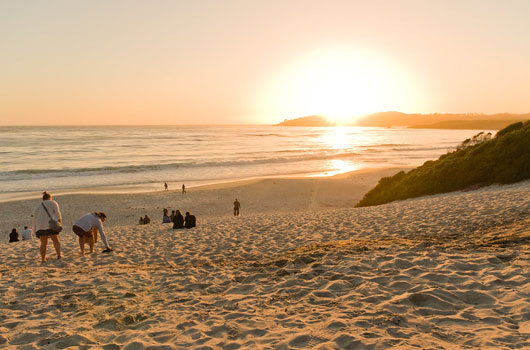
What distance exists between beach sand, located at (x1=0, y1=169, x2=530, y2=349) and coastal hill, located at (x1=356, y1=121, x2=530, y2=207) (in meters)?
6.61

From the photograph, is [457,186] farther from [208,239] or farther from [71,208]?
[71,208]

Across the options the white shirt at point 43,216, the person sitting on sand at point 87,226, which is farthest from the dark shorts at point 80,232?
the white shirt at point 43,216

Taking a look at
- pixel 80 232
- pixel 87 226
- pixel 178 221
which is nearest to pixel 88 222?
pixel 87 226

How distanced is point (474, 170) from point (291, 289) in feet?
55.1

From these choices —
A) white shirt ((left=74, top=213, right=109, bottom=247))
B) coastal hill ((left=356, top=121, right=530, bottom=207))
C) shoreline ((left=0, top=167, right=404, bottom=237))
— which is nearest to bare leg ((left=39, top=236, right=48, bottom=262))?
white shirt ((left=74, top=213, right=109, bottom=247))

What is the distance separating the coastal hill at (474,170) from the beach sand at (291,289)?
21.7 ft

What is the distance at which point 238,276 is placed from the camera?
6.96m

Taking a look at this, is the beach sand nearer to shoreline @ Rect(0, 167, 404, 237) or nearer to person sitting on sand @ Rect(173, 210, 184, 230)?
person sitting on sand @ Rect(173, 210, 184, 230)

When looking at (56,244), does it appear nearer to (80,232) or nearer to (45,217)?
(80,232)

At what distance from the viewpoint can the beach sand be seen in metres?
4.33

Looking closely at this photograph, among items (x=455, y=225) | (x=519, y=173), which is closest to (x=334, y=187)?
(x=519, y=173)

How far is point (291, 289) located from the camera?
5926 millimetres

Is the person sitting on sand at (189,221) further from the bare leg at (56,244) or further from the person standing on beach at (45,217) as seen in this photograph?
the person standing on beach at (45,217)

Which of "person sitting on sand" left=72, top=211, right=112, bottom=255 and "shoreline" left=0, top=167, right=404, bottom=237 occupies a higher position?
"person sitting on sand" left=72, top=211, right=112, bottom=255
